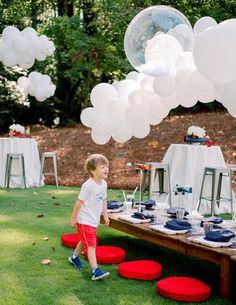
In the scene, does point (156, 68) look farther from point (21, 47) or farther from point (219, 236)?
point (21, 47)

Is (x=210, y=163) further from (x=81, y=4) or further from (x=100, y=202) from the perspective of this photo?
(x=81, y=4)

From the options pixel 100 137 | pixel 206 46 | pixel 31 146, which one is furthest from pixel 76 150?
pixel 206 46

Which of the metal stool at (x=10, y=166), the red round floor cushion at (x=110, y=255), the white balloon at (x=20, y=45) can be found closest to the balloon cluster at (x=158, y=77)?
the red round floor cushion at (x=110, y=255)

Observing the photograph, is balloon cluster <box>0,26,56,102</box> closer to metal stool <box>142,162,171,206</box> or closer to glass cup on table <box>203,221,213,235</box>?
metal stool <box>142,162,171,206</box>

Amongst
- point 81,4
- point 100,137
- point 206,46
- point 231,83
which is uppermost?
point 81,4

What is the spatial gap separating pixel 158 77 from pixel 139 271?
186 centimetres

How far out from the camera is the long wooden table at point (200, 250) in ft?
11.8

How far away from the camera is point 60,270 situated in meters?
4.28

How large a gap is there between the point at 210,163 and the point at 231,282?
14.1ft

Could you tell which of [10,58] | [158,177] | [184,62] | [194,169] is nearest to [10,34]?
[10,58]

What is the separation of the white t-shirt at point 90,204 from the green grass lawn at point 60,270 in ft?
1.49

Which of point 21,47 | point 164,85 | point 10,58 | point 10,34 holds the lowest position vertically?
point 164,85

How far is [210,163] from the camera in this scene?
7816 mm

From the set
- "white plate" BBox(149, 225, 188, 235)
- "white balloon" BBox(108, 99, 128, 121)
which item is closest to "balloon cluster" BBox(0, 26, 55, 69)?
"white balloon" BBox(108, 99, 128, 121)
